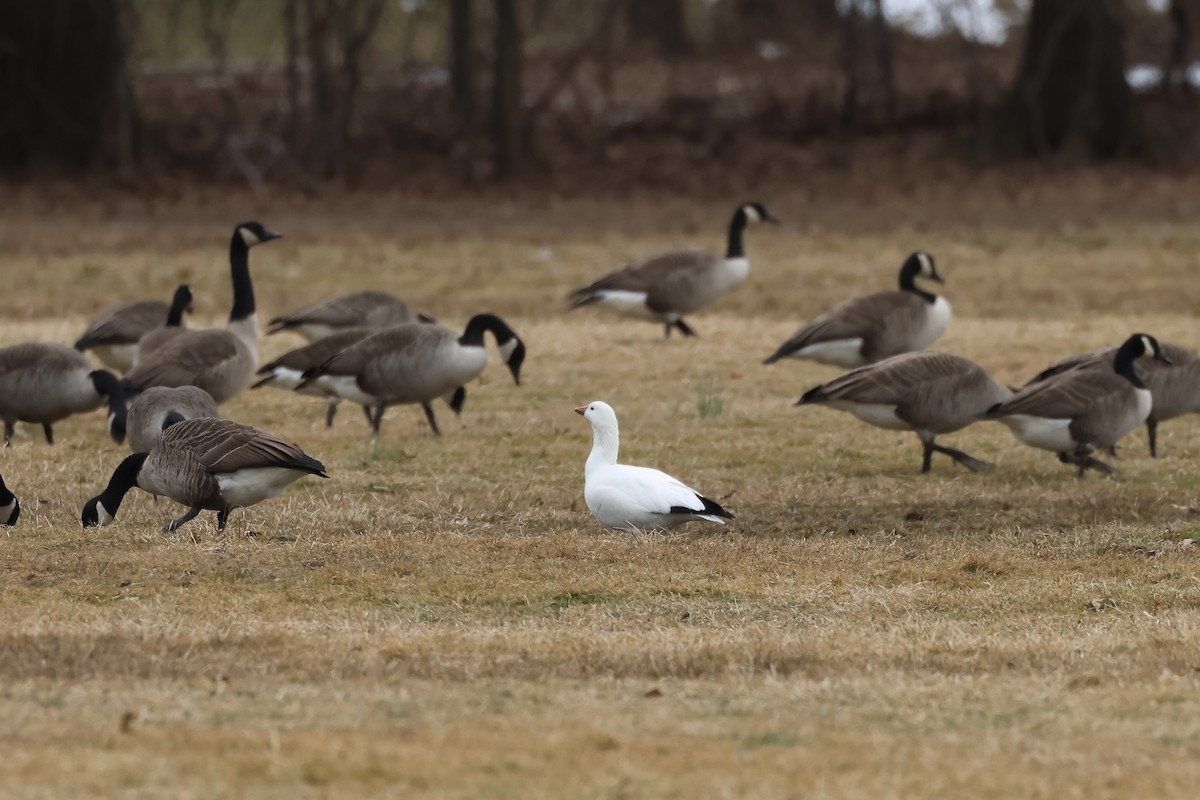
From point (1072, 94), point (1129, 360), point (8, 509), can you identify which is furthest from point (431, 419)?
point (1072, 94)

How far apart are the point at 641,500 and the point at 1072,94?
2347 cm

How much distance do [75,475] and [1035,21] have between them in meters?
23.3

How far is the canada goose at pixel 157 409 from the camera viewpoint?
10.5 metres

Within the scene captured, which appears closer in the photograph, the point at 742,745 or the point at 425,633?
the point at 742,745

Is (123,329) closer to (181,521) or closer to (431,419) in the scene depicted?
(431,419)

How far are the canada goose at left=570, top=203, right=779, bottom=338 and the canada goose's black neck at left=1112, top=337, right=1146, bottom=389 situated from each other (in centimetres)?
698

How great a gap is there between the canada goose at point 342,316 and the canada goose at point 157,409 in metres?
5.05

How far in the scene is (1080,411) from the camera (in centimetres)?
1116

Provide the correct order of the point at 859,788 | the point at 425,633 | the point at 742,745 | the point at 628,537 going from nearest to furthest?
the point at 859,788
the point at 742,745
the point at 425,633
the point at 628,537

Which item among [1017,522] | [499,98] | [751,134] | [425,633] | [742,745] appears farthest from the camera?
[751,134]

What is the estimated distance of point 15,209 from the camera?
27.7 m

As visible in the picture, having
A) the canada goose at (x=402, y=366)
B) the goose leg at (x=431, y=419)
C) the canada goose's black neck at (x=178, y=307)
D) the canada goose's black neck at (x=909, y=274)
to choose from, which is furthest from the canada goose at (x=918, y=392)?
the canada goose's black neck at (x=178, y=307)

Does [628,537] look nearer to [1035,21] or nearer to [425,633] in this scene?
[425,633]

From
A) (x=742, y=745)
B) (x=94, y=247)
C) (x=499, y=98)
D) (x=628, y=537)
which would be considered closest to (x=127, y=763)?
(x=742, y=745)
